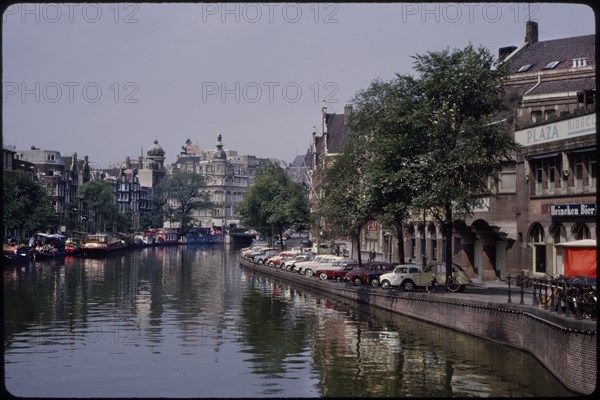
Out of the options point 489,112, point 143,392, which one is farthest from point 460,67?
point 143,392

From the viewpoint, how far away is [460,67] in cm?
4959

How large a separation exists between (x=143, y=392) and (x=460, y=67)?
29.7 meters

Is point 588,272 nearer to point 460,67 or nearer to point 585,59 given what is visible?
point 460,67

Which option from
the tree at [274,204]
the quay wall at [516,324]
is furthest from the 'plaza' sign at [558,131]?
the tree at [274,204]

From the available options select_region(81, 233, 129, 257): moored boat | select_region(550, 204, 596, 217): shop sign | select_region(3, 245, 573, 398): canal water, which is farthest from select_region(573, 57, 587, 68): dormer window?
select_region(81, 233, 129, 257): moored boat

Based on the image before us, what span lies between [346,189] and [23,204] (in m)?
62.2

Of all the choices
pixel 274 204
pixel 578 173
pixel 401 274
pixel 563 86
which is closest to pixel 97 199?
pixel 274 204

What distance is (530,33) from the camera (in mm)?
76938

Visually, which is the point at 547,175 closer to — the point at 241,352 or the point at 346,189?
the point at 346,189

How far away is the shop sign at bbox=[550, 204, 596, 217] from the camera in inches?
1864

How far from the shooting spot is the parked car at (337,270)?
72.4m

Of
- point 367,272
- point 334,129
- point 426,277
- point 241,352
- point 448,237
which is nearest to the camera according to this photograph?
point 241,352

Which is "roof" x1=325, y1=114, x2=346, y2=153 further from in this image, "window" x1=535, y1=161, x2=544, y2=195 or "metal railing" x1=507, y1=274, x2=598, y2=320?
"metal railing" x1=507, y1=274, x2=598, y2=320

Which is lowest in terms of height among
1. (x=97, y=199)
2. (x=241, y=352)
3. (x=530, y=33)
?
(x=241, y=352)
